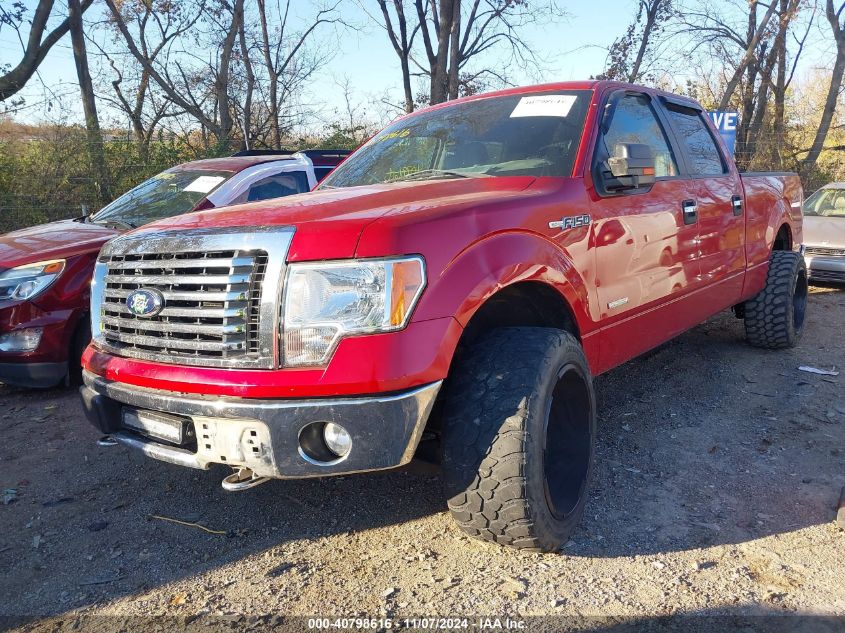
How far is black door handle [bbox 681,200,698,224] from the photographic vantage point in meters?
3.86

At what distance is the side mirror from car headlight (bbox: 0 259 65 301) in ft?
11.9

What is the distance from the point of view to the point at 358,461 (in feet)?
7.30

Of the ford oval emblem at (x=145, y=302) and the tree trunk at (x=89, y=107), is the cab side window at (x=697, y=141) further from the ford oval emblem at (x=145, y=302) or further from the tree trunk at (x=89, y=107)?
Answer: the tree trunk at (x=89, y=107)

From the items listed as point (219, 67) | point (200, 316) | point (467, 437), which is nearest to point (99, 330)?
point (200, 316)

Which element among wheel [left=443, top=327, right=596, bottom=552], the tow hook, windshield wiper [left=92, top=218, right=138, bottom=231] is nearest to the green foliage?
windshield wiper [left=92, top=218, right=138, bottom=231]

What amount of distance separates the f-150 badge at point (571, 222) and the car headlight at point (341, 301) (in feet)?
3.07

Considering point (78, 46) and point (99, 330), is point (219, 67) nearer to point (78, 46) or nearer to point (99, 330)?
point (78, 46)

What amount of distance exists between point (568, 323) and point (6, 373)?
12.3 feet

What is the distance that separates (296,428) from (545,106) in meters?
2.24

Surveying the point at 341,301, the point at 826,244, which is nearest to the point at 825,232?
the point at 826,244

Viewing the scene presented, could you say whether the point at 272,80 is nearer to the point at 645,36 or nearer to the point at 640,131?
the point at 645,36

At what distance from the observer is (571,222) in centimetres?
292

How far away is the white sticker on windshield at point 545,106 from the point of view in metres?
3.43

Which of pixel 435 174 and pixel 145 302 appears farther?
pixel 435 174
